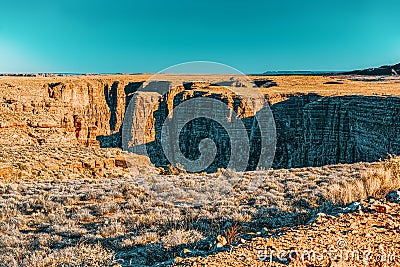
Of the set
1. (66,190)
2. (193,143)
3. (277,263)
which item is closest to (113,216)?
(66,190)

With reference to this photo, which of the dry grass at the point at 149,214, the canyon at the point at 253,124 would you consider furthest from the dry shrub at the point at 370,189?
the canyon at the point at 253,124

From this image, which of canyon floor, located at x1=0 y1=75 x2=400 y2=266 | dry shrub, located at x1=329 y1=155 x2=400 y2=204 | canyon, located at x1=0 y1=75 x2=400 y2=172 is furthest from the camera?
canyon, located at x1=0 y1=75 x2=400 y2=172

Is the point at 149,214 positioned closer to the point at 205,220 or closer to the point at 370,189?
the point at 205,220

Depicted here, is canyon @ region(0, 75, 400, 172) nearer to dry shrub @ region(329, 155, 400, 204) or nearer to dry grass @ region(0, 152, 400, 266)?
dry grass @ region(0, 152, 400, 266)

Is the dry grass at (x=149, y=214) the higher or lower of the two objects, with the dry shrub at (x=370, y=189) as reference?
lower

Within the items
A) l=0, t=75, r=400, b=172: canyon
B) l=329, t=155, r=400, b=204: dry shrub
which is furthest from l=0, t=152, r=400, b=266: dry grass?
l=0, t=75, r=400, b=172: canyon

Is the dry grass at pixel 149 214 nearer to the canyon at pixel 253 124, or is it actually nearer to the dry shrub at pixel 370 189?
the dry shrub at pixel 370 189

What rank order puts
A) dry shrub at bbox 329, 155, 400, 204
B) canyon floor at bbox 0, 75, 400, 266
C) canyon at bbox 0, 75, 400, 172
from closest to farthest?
canyon floor at bbox 0, 75, 400, 266, dry shrub at bbox 329, 155, 400, 204, canyon at bbox 0, 75, 400, 172

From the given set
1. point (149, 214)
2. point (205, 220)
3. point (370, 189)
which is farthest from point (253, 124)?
point (205, 220)

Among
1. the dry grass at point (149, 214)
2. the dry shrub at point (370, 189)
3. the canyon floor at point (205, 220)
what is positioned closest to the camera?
the canyon floor at point (205, 220)

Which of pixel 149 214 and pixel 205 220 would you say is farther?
pixel 149 214

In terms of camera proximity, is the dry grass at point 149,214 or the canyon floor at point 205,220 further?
the dry grass at point 149,214
